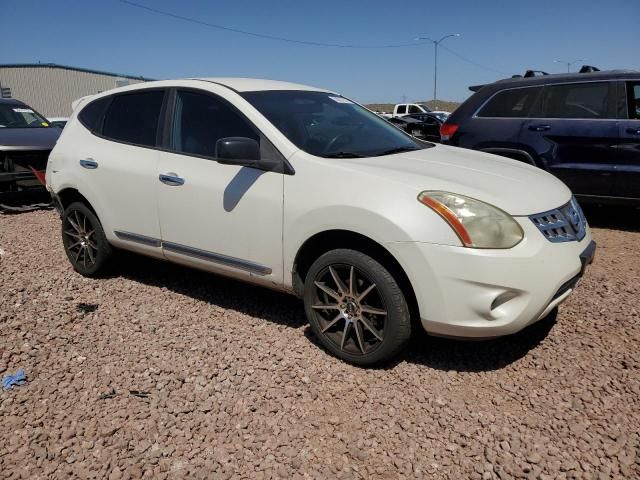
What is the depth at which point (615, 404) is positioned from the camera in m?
2.70

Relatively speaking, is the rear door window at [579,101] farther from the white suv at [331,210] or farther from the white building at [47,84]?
the white building at [47,84]

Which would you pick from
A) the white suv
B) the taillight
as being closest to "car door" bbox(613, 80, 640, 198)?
the taillight

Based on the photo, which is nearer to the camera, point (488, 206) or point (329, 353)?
point (488, 206)

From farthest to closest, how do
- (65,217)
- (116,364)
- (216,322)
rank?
(65,217) < (216,322) < (116,364)

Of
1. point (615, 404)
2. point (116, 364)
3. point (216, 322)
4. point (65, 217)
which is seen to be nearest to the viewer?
point (615, 404)

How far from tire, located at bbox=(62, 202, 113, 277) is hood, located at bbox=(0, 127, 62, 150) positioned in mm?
4000

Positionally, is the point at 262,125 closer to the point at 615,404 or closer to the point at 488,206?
the point at 488,206

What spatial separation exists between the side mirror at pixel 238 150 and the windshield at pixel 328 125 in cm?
27

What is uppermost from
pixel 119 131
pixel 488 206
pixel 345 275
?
pixel 119 131

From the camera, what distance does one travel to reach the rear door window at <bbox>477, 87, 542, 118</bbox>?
250 inches

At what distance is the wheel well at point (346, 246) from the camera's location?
2.91 m

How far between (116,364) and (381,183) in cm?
196

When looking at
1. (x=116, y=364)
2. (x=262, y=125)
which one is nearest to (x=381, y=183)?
(x=262, y=125)

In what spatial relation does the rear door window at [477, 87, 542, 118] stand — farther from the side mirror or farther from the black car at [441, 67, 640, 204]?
the side mirror
